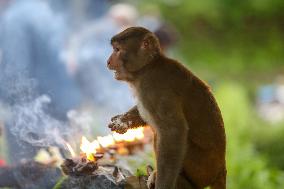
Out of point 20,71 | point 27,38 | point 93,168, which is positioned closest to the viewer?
point 93,168

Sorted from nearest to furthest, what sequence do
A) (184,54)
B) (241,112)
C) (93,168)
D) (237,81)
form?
(93,168) < (241,112) < (237,81) < (184,54)

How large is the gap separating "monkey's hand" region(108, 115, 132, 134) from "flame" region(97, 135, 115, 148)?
152 millimetres

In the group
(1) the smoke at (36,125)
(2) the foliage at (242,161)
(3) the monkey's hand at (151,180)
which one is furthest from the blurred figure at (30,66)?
(2) the foliage at (242,161)

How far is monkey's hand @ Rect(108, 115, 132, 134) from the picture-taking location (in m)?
1.72

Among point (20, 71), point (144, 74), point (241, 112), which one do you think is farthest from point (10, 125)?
point (241, 112)

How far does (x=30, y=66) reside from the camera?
2164mm

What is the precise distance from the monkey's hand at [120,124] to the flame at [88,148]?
0.34 feet

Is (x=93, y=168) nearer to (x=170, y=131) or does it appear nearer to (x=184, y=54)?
(x=170, y=131)

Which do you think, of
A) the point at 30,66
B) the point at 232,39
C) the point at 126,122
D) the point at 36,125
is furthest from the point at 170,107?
the point at 232,39

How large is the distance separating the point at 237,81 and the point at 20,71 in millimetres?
7043

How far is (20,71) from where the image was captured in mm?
1924

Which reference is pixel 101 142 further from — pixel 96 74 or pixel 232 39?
pixel 232 39

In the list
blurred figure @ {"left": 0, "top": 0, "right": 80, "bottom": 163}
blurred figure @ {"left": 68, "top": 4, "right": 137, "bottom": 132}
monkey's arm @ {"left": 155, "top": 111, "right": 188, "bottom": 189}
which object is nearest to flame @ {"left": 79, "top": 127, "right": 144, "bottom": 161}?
blurred figure @ {"left": 0, "top": 0, "right": 80, "bottom": 163}

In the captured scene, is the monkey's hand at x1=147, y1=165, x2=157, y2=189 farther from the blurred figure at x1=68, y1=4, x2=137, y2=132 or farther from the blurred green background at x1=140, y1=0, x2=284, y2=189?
the blurred green background at x1=140, y1=0, x2=284, y2=189
